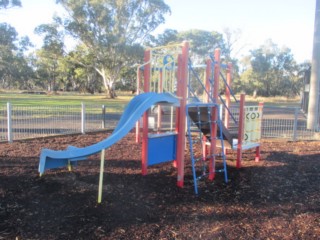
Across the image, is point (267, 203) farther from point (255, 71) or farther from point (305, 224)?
point (255, 71)

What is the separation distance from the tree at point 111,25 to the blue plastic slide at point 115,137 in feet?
124

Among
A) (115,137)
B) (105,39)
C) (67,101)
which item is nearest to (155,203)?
(115,137)

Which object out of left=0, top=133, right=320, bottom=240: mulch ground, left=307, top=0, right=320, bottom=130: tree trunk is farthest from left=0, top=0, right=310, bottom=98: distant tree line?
left=0, top=133, right=320, bottom=240: mulch ground

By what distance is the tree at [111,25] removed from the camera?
4156 cm

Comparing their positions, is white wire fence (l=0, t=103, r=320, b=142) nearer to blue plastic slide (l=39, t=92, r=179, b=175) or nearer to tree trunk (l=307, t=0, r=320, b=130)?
tree trunk (l=307, t=0, r=320, b=130)

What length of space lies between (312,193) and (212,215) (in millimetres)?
2091

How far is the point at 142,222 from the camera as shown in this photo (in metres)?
3.81

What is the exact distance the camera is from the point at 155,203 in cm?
445

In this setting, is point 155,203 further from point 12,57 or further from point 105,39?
point 12,57

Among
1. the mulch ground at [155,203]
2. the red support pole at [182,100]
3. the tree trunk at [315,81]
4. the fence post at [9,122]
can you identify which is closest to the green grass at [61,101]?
the fence post at [9,122]

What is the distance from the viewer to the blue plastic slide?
Answer: 4484mm

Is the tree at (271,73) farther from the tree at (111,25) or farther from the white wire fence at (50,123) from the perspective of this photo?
the white wire fence at (50,123)

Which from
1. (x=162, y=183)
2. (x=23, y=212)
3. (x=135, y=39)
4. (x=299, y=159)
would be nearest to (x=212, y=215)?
(x=162, y=183)

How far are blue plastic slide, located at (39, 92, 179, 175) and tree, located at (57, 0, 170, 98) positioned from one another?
37.7m
